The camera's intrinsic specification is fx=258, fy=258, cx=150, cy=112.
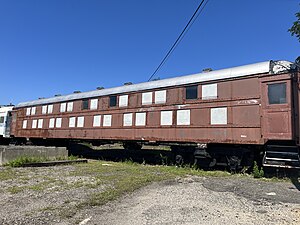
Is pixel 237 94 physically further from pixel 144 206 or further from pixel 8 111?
pixel 8 111

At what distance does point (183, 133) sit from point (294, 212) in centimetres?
593

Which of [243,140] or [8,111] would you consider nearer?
[243,140]

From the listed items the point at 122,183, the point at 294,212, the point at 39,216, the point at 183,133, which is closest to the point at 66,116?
the point at 183,133

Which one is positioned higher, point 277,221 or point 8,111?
point 8,111

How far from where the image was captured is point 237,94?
30.4 ft

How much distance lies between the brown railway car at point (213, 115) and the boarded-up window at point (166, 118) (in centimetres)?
4

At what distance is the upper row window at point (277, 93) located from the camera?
8320 mm

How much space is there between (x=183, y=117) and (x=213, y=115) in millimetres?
1288

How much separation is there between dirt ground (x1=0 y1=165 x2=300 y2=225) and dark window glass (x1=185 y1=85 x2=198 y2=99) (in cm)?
377

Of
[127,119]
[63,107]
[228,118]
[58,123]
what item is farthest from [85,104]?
[228,118]

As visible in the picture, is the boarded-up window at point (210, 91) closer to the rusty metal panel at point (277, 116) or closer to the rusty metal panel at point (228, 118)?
the rusty metal panel at point (228, 118)

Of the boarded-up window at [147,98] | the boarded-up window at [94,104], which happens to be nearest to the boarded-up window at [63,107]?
the boarded-up window at [94,104]

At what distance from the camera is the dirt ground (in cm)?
434

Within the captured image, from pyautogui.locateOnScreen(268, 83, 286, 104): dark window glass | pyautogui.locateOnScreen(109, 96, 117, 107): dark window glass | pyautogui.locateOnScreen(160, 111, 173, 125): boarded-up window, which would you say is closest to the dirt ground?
pyautogui.locateOnScreen(268, 83, 286, 104): dark window glass
